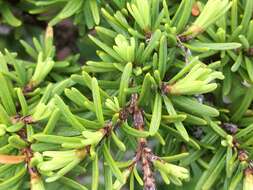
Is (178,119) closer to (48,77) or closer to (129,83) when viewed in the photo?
(129,83)

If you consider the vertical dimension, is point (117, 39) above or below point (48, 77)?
above

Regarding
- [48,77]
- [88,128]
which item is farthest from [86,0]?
[88,128]

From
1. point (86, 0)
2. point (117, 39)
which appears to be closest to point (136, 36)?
point (117, 39)

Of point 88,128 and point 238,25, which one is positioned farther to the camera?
point 238,25

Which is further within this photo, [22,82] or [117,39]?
[22,82]

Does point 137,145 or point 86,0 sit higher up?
point 86,0

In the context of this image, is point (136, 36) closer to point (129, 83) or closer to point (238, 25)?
point (129, 83)
